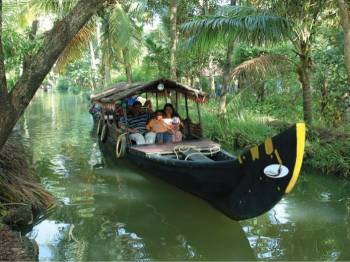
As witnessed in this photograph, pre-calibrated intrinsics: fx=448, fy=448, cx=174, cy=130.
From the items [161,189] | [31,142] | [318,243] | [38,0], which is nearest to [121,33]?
[38,0]

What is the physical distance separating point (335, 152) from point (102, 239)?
559 cm

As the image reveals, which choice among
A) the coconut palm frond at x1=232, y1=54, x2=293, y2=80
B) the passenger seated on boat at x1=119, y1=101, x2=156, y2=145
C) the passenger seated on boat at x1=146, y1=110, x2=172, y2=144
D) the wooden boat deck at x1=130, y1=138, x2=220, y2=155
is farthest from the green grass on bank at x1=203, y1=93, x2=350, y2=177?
the passenger seated on boat at x1=119, y1=101, x2=156, y2=145

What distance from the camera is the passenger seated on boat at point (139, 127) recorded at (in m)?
10.7

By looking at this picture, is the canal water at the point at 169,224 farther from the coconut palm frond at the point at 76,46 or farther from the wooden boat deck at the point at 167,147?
the coconut palm frond at the point at 76,46

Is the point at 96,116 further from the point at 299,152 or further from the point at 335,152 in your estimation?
the point at 299,152

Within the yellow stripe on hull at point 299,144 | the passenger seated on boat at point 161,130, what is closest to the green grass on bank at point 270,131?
the passenger seated on boat at point 161,130

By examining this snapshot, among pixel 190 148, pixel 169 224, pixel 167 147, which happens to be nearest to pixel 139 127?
pixel 167 147

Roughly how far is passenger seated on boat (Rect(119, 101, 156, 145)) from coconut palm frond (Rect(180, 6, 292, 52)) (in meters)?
2.52

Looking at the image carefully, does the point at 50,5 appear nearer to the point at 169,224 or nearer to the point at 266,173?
the point at 169,224

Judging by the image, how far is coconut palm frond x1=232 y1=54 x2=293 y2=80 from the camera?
10172mm

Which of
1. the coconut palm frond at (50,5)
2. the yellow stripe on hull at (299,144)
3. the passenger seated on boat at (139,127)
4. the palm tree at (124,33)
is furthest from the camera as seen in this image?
the palm tree at (124,33)

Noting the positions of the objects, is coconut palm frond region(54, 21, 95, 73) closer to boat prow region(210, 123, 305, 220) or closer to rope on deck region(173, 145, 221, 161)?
rope on deck region(173, 145, 221, 161)

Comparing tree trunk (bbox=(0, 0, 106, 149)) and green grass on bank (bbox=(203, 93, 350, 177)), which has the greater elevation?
tree trunk (bbox=(0, 0, 106, 149))

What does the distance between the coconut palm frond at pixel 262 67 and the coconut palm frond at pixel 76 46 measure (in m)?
5.56
